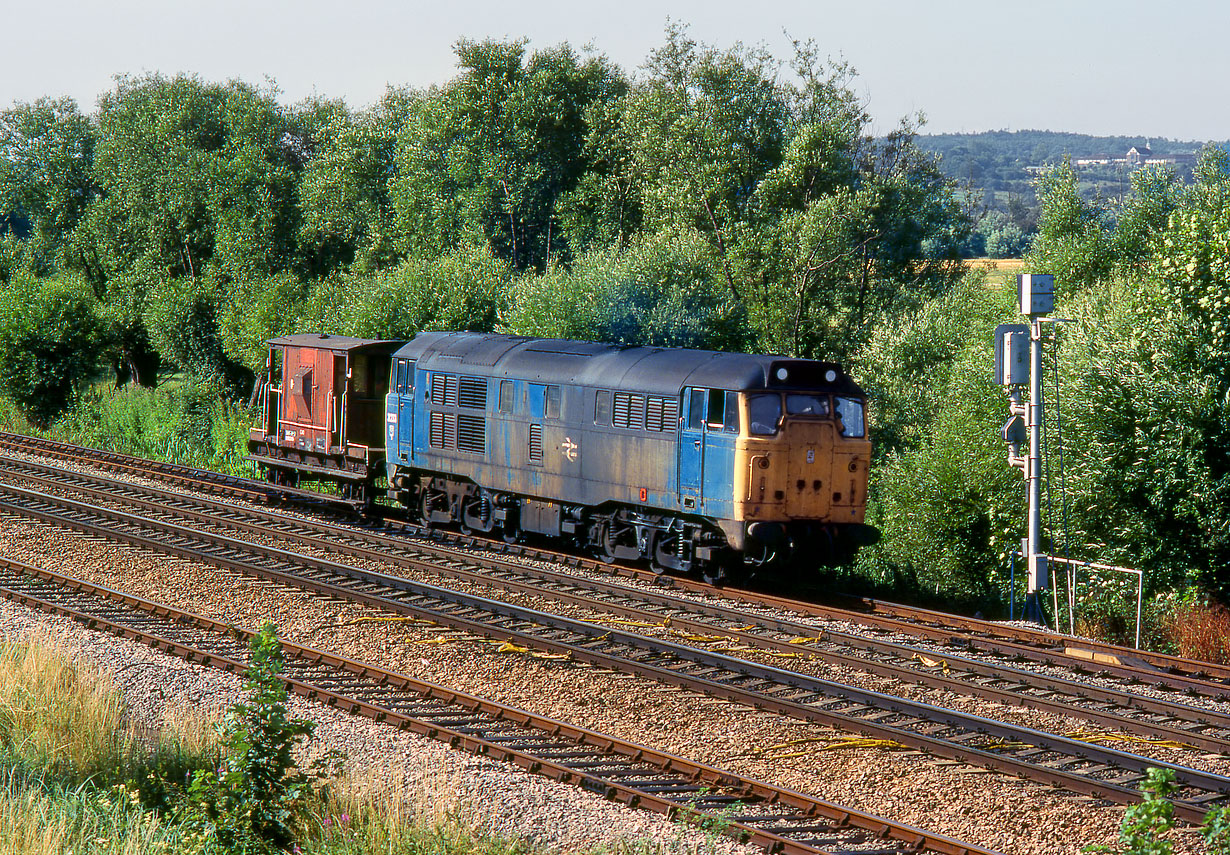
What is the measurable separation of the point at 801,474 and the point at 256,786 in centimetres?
1078

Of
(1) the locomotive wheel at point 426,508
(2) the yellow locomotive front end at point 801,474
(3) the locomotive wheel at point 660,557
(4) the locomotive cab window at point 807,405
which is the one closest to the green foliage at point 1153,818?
(2) the yellow locomotive front end at point 801,474

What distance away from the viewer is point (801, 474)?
1730 cm

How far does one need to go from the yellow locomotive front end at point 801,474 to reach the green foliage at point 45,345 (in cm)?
3441

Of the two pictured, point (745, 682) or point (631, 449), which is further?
point (631, 449)

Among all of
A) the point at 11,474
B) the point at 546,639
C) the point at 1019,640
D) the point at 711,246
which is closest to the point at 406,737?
the point at 546,639

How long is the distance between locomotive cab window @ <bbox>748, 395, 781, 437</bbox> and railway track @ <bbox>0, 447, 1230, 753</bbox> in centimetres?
262

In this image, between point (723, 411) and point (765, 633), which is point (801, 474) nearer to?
point (723, 411)

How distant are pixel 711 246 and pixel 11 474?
21.7m

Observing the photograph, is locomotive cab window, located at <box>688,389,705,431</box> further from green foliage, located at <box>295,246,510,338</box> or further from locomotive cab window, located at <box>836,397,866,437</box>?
green foliage, located at <box>295,246,510,338</box>

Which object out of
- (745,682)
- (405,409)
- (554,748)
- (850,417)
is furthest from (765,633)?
(405,409)

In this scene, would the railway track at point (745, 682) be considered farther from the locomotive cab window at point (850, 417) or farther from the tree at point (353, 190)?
the tree at point (353, 190)

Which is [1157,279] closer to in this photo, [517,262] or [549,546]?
[549,546]

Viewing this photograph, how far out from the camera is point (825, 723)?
1131 cm

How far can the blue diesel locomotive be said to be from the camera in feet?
55.9
